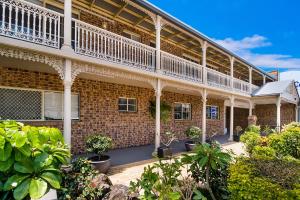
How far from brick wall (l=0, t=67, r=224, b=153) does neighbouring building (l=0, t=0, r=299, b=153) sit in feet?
0.12

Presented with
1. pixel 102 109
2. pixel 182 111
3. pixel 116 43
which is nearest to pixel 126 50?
pixel 116 43

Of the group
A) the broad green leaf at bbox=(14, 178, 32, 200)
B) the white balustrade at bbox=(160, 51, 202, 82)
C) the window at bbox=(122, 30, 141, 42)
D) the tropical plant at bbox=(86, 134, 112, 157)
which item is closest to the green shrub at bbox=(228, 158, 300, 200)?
the broad green leaf at bbox=(14, 178, 32, 200)

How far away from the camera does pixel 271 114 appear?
22281 mm

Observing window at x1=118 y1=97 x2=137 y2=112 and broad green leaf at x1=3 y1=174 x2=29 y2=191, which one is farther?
window at x1=118 y1=97 x2=137 y2=112

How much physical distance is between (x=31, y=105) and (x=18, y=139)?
6434 millimetres

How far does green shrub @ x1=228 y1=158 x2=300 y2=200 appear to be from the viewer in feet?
10.2

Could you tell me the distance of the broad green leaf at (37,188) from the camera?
2334 millimetres

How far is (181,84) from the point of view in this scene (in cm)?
1126

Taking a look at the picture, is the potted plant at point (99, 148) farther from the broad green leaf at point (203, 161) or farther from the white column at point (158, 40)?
the white column at point (158, 40)

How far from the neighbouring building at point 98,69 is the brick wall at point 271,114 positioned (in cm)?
829

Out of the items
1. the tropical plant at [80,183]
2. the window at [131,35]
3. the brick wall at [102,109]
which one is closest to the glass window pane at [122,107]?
the brick wall at [102,109]

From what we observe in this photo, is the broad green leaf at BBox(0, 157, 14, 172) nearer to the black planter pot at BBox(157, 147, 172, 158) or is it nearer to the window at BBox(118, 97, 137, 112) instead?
the black planter pot at BBox(157, 147, 172, 158)

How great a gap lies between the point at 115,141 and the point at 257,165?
775cm

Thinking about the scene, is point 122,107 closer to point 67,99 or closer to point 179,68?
point 179,68
